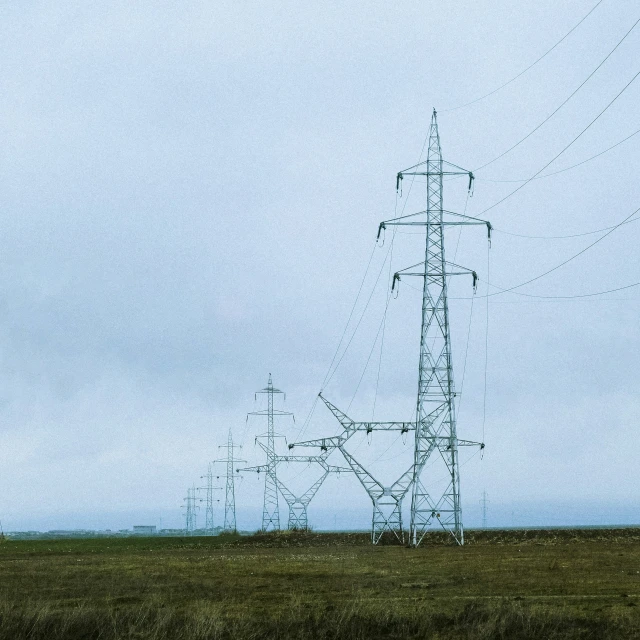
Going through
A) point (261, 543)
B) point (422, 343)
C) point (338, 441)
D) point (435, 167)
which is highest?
point (435, 167)

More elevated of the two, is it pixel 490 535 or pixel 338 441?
pixel 338 441

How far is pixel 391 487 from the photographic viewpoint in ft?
228

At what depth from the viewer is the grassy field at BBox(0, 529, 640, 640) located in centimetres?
2017

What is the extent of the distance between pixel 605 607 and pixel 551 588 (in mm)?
4701

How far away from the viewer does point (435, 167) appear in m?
60.2

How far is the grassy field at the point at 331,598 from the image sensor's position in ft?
66.2

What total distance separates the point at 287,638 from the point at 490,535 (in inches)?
2240

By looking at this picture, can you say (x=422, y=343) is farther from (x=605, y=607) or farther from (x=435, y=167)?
(x=605, y=607)

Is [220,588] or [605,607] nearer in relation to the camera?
[605,607]

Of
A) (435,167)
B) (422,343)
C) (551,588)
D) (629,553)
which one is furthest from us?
(435,167)

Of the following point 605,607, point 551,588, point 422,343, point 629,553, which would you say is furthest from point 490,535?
point 605,607

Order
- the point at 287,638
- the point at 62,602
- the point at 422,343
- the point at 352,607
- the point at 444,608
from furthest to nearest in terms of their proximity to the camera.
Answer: the point at 422,343 → the point at 62,602 → the point at 444,608 → the point at 352,607 → the point at 287,638

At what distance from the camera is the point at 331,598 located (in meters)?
25.5

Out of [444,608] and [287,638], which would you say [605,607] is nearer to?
[444,608]
